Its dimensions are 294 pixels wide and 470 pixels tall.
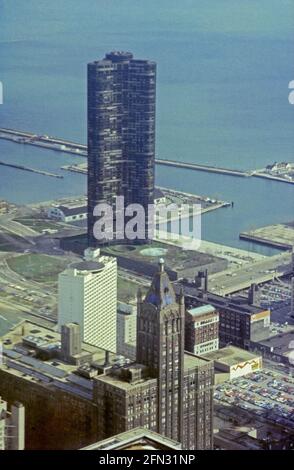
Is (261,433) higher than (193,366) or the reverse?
the reverse

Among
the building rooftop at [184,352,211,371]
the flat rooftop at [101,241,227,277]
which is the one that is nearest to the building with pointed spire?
the building rooftop at [184,352,211,371]

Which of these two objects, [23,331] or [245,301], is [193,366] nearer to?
[23,331]

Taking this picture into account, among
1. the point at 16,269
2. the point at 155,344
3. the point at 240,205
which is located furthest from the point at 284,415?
the point at 240,205

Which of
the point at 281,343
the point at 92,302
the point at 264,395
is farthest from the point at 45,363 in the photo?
the point at 281,343

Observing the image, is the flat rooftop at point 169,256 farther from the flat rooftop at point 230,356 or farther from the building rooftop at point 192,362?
the building rooftop at point 192,362

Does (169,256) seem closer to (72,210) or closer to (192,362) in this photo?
(72,210)

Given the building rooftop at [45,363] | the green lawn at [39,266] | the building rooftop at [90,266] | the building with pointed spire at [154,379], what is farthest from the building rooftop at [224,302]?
the building with pointed spire at [154,379]
